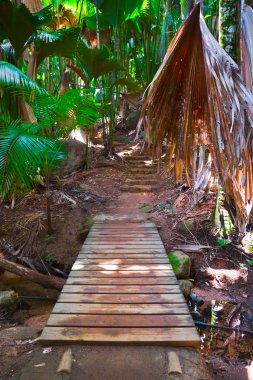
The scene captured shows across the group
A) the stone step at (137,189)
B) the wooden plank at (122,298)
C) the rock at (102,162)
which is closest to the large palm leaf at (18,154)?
the wooden plank at (122,298)

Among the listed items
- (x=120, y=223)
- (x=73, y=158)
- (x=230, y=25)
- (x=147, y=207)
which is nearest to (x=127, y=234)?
(x=120, y=223)

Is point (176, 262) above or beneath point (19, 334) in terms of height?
beneath

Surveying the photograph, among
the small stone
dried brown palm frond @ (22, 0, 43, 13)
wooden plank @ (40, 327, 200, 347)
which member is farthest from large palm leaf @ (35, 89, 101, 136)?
dried brown palm frond @ (22, 0, 43, 13)

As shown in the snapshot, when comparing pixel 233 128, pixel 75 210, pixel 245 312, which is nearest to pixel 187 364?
pixel 233 128

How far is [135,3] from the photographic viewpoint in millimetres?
6836

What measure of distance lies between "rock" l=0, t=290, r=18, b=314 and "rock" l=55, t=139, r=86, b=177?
143 inches

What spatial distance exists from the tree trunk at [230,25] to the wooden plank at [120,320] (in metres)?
2.95

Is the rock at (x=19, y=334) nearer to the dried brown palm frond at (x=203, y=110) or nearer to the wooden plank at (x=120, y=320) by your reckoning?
the wooden plank at (x=120, y=320)

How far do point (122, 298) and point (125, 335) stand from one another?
1.73ft

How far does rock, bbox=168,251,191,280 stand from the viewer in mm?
3914

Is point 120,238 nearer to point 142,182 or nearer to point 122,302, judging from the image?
point 122,302

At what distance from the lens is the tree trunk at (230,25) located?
3.35 m

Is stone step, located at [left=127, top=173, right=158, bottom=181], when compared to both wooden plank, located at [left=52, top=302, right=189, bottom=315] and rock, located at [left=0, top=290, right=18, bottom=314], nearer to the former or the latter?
rock, located at [left=0, top=290, right=18, bottom=314]

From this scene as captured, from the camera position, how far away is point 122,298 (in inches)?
101
